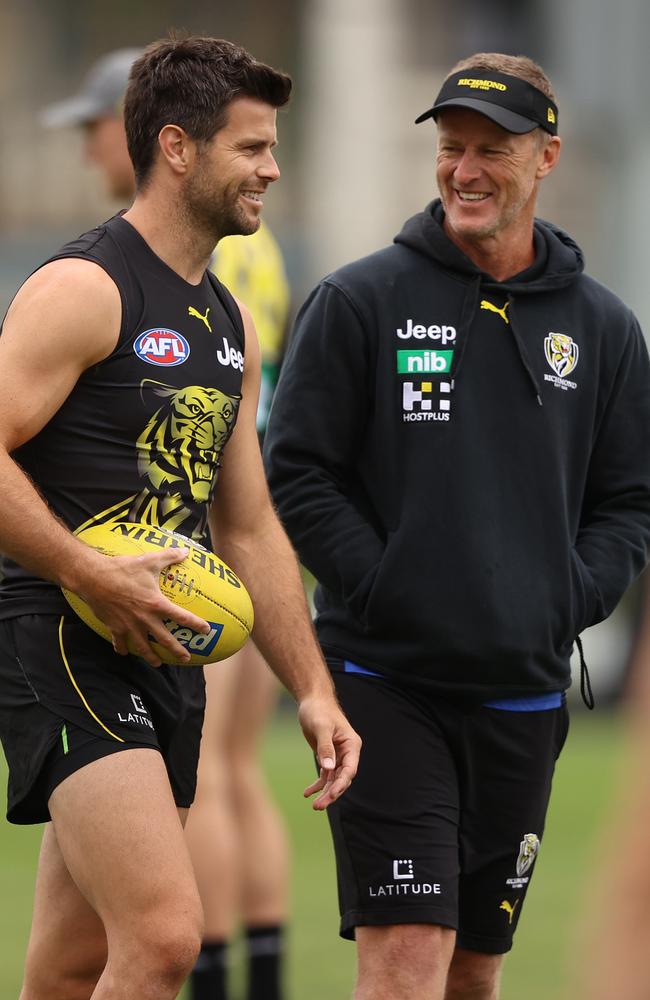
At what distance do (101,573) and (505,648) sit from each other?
1.17 meters

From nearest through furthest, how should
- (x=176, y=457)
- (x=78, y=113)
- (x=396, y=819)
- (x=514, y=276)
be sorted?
(x=176, y=457) → (x=396, y=819) → (x=514, y=276) → (x=78, y=113)

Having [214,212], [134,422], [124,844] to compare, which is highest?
[214,212]

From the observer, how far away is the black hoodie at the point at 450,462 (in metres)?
4.87

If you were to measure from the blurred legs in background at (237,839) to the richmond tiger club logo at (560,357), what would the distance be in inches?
71.9

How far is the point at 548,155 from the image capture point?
5.21m

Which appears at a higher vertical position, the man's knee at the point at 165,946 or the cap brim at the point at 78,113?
the cap brim at the point at 78,113

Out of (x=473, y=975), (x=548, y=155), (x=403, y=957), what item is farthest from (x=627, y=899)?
(x=548, y=155)

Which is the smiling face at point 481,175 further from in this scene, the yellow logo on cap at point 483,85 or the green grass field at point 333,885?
the green grass field at point 333,885

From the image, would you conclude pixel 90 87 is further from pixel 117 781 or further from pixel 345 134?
pixel 345 134

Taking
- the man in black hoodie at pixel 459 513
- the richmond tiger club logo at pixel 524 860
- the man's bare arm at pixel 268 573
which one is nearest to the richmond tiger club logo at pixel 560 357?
the man in black hoodie at pixel 459 513

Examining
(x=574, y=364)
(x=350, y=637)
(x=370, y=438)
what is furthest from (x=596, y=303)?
(x=350, y=637)

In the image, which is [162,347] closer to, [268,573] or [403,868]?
[268,573]

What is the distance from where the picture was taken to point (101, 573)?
13.8ft

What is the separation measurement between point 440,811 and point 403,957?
39 centimetres
